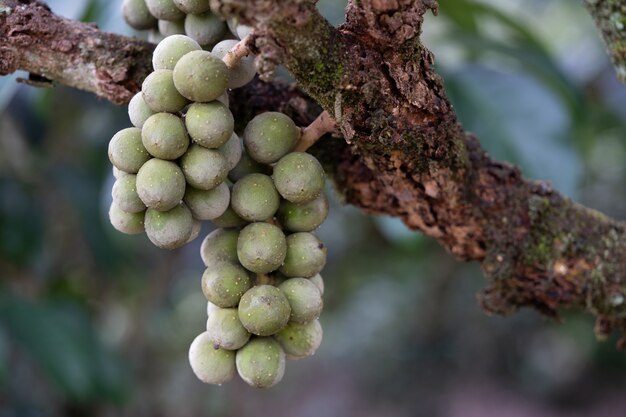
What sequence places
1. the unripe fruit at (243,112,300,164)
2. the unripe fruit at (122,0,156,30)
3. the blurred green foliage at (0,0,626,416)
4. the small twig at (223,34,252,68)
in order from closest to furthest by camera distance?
the small twig at (223,34,252,68), the unripe fruit at (243,112,300,164), the unripe fruit at (122,0,156,30), the blurred green foliage at (0,0,626,416)

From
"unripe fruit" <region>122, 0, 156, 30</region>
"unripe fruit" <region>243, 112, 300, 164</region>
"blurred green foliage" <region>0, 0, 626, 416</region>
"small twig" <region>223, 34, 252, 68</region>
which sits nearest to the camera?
"small twig" <region>223, 34, 252, 68</region>

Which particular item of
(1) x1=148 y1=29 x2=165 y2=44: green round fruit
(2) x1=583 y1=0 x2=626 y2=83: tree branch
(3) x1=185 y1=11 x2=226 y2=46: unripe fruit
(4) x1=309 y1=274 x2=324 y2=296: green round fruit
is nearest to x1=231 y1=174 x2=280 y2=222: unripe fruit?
(4) x1=309 y1=274 x2=324 y2=296: green round fruit

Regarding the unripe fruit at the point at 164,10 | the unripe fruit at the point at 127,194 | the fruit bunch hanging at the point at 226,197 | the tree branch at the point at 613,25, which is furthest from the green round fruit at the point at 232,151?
the tree branch at the point at 613,25

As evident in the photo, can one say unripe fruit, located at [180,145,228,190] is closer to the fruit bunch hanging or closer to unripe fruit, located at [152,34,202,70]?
the fruit bunch hanging

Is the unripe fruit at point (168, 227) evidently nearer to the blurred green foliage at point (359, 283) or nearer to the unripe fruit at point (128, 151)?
the unripe fruit at point (128, 151)

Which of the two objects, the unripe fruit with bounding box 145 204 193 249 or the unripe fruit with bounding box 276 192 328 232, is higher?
the unripe fruit with bounding box 276 192 328 232

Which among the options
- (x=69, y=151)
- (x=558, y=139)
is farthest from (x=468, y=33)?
(x=69, y=151)
